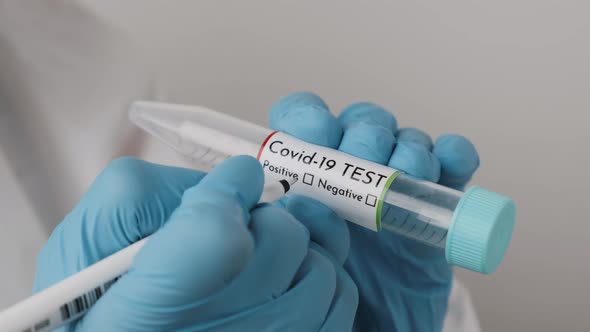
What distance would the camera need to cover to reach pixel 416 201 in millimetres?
607

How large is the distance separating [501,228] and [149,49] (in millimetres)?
734

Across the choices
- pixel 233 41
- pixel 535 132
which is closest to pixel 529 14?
pixel 535 132

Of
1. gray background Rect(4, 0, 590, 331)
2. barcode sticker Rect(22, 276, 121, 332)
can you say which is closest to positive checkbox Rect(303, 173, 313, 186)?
barcode sticker Rect(22, 276, 121, 332)

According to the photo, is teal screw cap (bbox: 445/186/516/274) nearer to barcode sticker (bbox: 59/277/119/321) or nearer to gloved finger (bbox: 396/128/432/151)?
gloved finger (bbox: 396/128/432/151)

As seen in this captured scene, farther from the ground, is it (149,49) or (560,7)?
(560,7)

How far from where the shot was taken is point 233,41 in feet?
3.57

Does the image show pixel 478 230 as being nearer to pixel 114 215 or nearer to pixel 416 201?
pixel 416 201

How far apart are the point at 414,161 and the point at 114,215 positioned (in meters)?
0.32

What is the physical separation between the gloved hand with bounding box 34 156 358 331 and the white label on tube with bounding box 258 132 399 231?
22 mm

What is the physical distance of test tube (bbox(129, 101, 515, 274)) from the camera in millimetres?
545

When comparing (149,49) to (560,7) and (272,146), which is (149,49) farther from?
(560,7)

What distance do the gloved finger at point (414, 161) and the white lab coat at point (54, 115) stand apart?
1.05 ft

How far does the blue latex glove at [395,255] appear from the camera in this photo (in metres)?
0.72

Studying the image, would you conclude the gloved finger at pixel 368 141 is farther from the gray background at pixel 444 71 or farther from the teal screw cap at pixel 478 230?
the gray background at pixel 444 71
